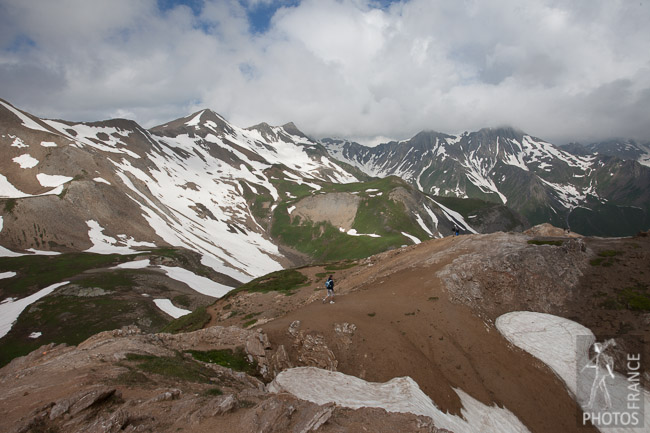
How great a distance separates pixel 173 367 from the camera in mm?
16375

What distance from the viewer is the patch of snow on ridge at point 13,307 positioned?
150ft

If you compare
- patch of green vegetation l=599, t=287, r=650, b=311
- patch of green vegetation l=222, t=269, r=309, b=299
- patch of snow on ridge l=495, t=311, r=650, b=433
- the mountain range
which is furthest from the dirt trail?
the mountain range

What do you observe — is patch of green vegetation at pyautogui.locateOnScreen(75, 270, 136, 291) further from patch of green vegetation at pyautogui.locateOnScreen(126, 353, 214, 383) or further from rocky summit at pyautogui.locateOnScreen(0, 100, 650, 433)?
patch of green vegetation at pyautogui.locateOnScreen(126, 353, 214, 383)

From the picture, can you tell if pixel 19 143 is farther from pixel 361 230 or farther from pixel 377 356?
pixel 377 356

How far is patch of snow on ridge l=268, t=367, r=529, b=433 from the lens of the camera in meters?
16.4

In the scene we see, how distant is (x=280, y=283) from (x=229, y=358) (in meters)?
29.5

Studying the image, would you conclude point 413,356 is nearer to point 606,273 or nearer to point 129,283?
point 606,273

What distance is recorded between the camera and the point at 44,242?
272 feet

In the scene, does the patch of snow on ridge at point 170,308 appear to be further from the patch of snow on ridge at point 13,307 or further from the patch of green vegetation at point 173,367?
the patch of green vegetation at point 173,367

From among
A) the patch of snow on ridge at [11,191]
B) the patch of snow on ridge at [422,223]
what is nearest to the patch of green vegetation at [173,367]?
the patch of snow on ridge at [11,191]

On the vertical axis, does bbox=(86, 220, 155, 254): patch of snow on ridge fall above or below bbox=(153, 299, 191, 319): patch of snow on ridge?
above

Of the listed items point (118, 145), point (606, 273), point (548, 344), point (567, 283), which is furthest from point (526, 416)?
point (118, 145)

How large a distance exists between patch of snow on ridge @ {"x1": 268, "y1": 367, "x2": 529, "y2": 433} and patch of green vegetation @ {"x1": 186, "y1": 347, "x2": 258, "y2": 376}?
229cm

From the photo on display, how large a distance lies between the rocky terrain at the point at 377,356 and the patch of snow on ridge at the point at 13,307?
31200mm
